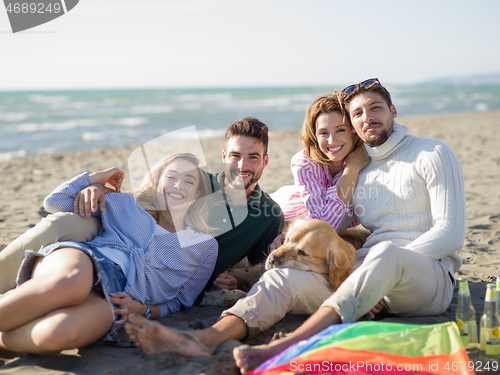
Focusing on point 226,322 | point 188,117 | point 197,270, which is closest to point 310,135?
point 197,270

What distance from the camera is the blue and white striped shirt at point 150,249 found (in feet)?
10.5

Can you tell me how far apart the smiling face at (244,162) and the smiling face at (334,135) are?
56 centimetres

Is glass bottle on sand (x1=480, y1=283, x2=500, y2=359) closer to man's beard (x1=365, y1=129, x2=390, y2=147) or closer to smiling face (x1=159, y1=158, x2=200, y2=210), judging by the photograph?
man's beard (x1=365, y1=129, x2=390, y2=147)

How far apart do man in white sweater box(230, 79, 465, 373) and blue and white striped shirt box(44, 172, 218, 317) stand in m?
1.12

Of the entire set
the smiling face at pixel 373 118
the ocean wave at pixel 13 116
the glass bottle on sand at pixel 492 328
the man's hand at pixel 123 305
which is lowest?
the glass bottle on sand at pixel 492 328

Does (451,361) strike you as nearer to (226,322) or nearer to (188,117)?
(226,322)

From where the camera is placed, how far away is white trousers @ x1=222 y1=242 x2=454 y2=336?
8.57 feet

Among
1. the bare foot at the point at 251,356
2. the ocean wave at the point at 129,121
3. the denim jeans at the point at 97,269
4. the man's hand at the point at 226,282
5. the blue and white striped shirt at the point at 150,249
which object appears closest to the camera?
the bare foot at the point at 251,356

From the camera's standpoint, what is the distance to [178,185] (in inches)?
138

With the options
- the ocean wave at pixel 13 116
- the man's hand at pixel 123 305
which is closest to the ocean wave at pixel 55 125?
the ocean wave at pixel 13 116

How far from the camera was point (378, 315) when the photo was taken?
3264mm

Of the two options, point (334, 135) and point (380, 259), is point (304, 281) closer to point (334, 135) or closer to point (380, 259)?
point (380, 259)

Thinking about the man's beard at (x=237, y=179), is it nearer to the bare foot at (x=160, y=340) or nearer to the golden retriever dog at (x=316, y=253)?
the golden retriever dog at (x=316, y=253)

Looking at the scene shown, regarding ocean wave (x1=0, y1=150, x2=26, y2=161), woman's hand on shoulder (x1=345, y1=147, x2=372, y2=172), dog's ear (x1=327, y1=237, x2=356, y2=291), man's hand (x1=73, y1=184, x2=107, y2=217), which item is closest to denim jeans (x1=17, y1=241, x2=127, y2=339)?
man's hand (x1=73, y1=184, x2=107, y2=217)
